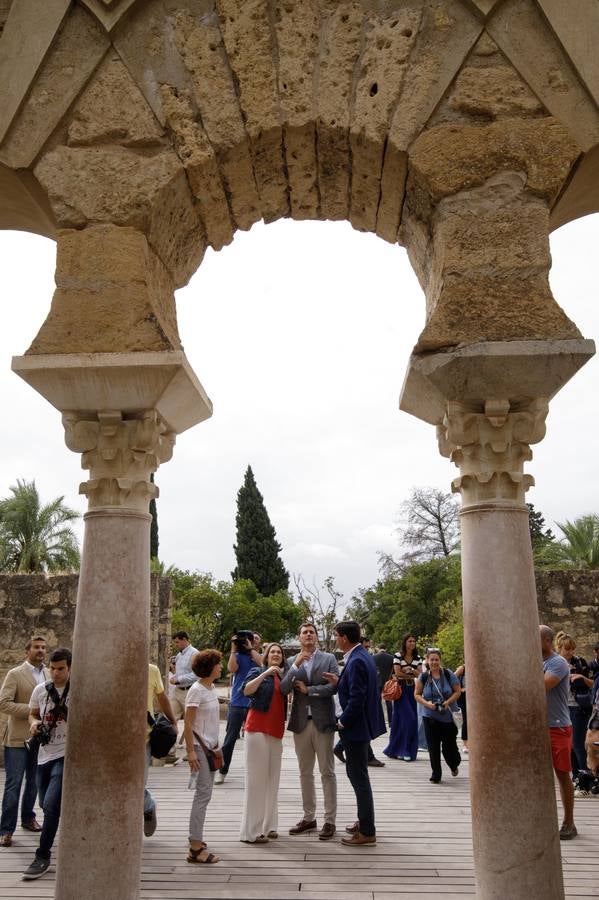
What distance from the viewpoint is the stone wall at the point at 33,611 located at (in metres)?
9.12

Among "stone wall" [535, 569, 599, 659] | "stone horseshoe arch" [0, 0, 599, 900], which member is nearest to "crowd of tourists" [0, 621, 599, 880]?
"stone horseshoe arch" [0, 0, 599, 900]

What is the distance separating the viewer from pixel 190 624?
1063 inches

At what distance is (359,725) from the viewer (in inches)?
223

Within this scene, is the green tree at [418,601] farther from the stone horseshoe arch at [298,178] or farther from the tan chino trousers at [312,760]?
the stone horseshoe arch at [298,178]

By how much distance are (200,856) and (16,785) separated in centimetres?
180

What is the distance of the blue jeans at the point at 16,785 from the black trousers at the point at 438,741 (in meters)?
3.97

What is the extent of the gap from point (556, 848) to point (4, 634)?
7368mm

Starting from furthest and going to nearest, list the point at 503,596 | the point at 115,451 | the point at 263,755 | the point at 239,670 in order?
1. the point at 239,670
2. the point at 263,755
3. the point at 115,451
4. the point at 503,596

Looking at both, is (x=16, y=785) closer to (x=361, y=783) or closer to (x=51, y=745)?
(x=51, y=745)

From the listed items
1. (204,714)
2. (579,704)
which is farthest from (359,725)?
(579,704)

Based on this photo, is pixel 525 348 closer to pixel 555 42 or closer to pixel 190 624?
pixel 555 42

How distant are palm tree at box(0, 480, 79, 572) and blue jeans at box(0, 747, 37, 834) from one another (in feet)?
67.6

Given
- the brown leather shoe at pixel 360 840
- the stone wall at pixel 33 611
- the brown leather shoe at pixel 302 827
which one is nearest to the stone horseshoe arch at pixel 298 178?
the brown leather shoe at pixel 360 840

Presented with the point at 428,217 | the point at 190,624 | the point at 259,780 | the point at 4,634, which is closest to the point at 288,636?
the point at 190,624
